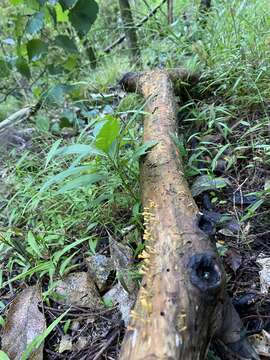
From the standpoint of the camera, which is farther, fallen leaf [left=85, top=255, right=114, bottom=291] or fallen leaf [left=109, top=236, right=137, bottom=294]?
fallen leaf [left=85, top=255, right=114, bottom=291]

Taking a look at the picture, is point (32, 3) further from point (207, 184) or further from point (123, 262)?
point (123, 262)

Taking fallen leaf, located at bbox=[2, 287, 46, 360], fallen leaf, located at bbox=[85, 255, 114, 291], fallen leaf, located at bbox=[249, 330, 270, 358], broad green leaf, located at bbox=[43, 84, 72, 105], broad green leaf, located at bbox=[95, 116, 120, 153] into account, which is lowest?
fallen leaf, located at bbox=[249, 330, 270, 358]

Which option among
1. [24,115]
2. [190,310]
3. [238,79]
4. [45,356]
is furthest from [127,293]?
[24,115]

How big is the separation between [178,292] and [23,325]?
2.13 ft

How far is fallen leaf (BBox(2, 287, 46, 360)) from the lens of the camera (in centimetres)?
131

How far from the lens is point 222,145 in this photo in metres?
1.98

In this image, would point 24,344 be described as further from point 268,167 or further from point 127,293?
point 268,167

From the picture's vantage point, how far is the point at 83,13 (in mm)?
2545

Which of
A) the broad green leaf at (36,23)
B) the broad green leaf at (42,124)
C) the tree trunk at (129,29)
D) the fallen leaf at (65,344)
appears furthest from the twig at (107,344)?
the tree trunk at (129,29)

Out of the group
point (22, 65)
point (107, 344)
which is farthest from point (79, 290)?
point (22, 65)

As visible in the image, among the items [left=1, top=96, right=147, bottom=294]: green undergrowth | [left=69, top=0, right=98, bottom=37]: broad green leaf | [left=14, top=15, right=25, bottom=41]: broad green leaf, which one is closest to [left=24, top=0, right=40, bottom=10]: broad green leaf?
[left=69, top=0, right=98, bottom=37]: broad green leaf

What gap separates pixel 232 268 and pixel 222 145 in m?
0.77

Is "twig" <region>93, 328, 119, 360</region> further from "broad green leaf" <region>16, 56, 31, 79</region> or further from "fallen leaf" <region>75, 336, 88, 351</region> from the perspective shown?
"broad green leaf" <region>16, 56, 31, 79</region>

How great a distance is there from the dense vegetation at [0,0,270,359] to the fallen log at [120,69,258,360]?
0.08 meters
